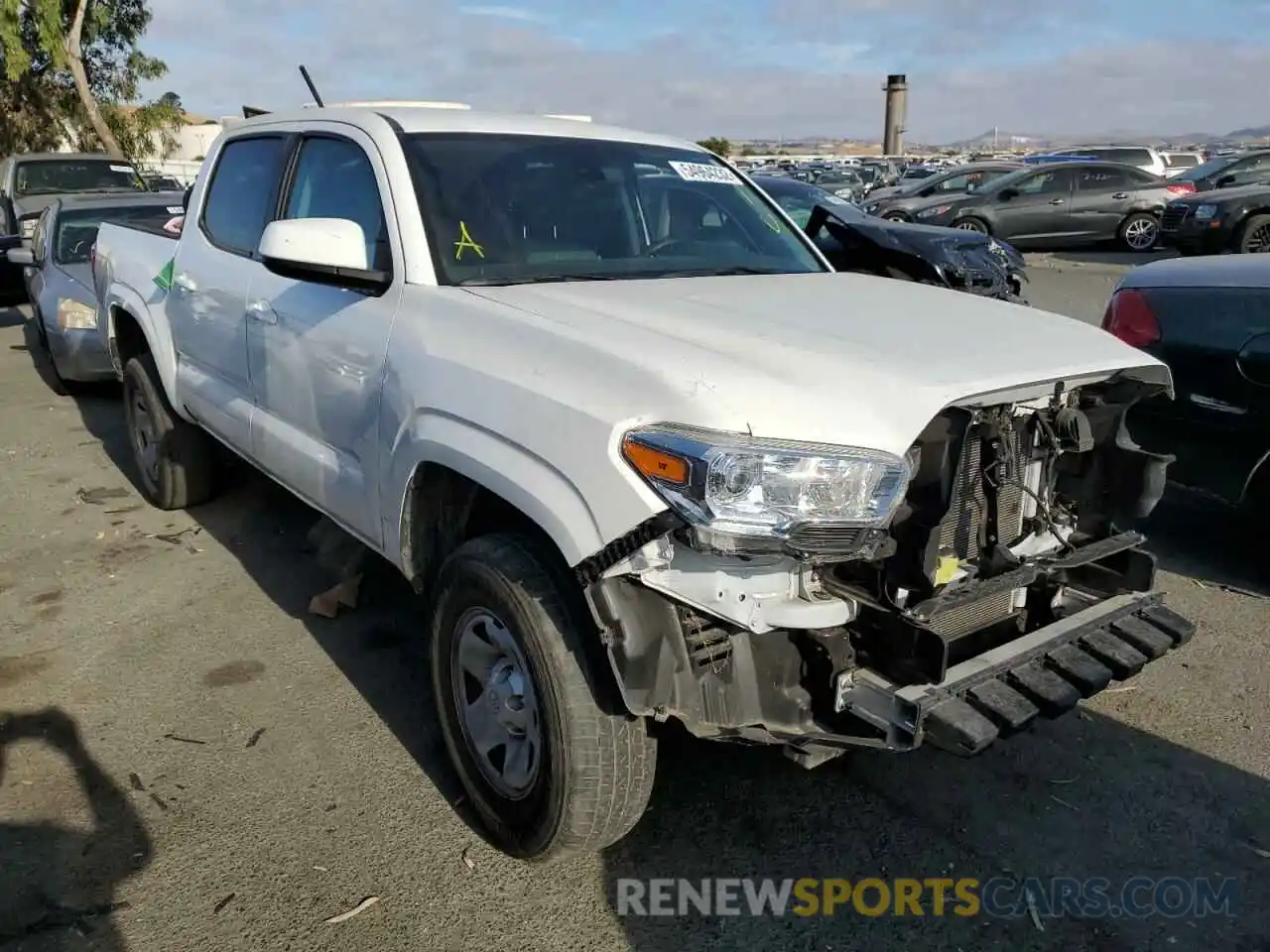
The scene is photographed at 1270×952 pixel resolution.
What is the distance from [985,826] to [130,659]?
3.17 meters

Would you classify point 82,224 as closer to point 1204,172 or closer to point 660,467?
point 660,467

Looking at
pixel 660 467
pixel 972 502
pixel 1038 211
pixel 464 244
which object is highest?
pixel 464 244

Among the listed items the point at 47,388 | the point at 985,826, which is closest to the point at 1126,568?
the point at 985,826

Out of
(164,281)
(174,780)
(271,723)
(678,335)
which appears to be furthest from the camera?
A: (164,281)

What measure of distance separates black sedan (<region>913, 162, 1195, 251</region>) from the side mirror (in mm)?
17328

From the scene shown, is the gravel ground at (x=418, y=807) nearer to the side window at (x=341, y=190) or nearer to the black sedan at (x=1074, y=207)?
the side window at (x=341, y=190)

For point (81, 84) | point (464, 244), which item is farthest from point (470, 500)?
point (81, 84)

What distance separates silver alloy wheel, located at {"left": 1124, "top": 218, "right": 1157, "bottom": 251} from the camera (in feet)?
62.1

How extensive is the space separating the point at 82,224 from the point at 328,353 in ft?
22.5

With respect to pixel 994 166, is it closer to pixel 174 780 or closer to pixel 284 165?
pixel 284 165

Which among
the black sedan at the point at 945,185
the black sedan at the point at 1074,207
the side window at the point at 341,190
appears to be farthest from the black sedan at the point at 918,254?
the black sedan at the point at 945,185

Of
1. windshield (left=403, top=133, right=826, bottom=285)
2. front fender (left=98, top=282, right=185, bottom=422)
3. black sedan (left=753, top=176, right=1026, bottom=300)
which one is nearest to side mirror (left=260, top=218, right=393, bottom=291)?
windshield (left=403, top=133, right=826, bottom=285)

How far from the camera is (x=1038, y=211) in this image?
18984 mm

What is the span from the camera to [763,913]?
8.96 feet
